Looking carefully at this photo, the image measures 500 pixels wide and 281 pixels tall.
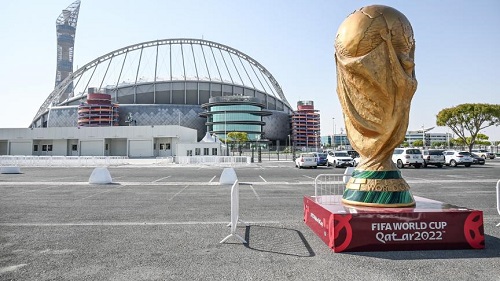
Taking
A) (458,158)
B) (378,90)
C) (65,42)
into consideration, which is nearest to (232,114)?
(458,158)

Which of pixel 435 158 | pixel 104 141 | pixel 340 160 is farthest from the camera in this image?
pixel 104 141

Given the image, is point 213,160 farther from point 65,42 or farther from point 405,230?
point 65,42

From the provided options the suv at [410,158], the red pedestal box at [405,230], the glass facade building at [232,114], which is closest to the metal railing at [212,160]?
the suv at [410,158]

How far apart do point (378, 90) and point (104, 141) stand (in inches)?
2412

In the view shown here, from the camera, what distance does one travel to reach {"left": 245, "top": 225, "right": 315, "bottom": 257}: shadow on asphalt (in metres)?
5.27

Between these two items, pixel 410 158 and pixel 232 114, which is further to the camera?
pixel 232 114

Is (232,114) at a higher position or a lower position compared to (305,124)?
higher

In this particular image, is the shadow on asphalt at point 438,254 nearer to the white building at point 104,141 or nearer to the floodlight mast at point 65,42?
the white building at point 104,141

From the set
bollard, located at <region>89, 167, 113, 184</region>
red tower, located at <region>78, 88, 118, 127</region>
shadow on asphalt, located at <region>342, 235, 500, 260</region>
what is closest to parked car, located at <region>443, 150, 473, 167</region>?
shadow on asphalt, located at <region>342, 235, 500, 260</region>

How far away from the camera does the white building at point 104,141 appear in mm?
56800

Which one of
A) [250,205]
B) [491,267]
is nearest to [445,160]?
[250,205]

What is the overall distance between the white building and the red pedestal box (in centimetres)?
4979

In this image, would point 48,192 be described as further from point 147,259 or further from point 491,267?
point 491,267

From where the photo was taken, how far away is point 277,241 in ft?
19.3
